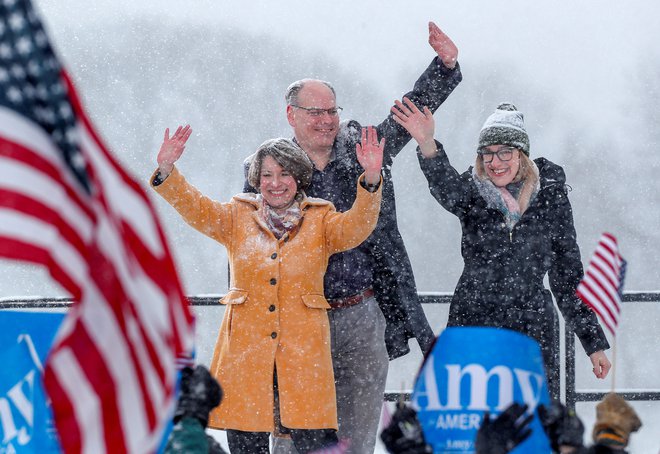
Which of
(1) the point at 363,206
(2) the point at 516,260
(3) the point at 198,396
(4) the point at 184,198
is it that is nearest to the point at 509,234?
(2) the point at 516,260

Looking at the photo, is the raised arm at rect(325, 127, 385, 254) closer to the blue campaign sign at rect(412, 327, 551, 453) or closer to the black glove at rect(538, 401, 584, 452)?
the blue campaign sign at rect(412, 327, 551, 453)

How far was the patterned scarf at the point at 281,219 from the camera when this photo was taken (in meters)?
4.57

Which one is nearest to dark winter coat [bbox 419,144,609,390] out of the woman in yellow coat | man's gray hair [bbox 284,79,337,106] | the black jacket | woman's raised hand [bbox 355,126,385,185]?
the black jacket

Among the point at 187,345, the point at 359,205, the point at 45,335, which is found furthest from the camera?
the point at 359,205

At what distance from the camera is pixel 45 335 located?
12.2ft

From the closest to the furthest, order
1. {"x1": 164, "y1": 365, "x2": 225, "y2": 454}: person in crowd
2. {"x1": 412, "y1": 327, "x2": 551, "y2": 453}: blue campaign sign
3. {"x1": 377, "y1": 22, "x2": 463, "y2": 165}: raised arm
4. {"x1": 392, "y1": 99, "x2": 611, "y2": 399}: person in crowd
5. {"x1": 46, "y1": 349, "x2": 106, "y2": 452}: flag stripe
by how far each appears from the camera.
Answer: {"x1": 46, "y1": 349, "x2": 106, "y2": 452}: flag stripe
{"x1": 164, "y1": 365, "x2": 225, "y2": 454}: person in crowd
{"x1": 412, "y1": 327, "x2": 551, "y2": 453}: blue campaign sign
{"x1": 392, "y1": 99, "x2": 611, "y2": 399}: person in crowd
{"x1": 377, "y1": 22, "x2": 463, "y2": 165}: raised arm

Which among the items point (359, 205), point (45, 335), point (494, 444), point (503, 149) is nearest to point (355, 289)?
point (359, 205)

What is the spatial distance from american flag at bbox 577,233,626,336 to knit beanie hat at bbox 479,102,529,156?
3.10 feet

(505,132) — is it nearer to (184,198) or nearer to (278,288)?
(278,288)

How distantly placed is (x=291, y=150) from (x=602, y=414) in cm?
213

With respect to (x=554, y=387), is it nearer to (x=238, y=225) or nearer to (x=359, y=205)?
(x=359, y=205)

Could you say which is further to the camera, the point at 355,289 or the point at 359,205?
the point at 355,289

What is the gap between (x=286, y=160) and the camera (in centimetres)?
455

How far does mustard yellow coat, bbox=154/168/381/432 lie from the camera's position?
4473 mm
